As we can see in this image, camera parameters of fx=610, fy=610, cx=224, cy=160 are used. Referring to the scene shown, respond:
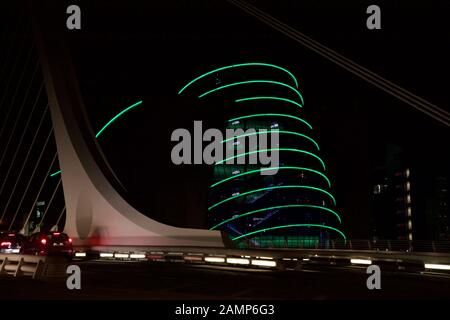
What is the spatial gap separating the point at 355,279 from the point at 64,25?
74.4 feet

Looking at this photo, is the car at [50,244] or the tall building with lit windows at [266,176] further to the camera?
the tall building with lit windows at [266,176]

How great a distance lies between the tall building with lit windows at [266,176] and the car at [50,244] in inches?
1503

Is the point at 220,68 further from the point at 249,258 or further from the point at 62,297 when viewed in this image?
Answer: the point at 62,297

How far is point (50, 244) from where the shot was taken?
26.5 m

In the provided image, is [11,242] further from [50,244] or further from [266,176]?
[266,176]

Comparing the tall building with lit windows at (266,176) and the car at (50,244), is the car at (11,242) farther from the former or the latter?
the tall building with lit windows at (266,176)

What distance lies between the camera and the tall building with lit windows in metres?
65.7

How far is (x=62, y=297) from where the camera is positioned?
41.0 ft

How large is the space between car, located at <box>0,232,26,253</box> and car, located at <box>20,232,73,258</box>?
2.68 m

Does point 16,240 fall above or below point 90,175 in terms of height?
→ below

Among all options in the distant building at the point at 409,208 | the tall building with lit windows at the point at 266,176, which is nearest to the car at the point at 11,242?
the tall building with lit windows at the point at 266,176

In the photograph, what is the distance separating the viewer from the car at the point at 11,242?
97.8 ft

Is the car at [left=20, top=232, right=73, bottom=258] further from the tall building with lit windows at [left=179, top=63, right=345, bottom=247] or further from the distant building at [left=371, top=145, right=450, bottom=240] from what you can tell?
the distant building at [left=371, top=145, right=450, bottom=240]
